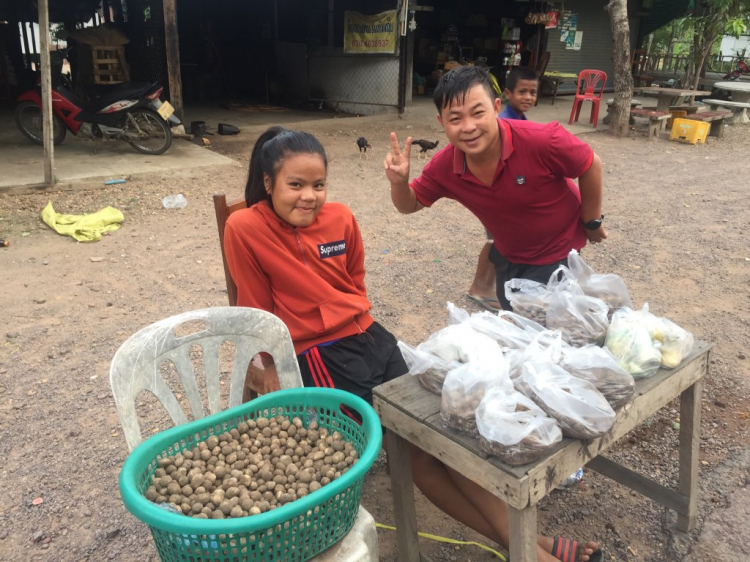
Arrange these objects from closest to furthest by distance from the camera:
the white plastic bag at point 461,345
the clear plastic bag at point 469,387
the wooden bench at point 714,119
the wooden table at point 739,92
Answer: the clear plastic bag at point 469,387 < the white plastic bag at point 461,345 < the wooden bench at point 714,119 < the wooden table at point 739,92

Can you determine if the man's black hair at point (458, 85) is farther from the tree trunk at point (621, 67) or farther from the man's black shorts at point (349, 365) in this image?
the tree trunk at point (621, 67)

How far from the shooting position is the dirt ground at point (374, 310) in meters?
2.31

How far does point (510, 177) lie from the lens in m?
2.48

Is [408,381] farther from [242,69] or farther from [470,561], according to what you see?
[242,69]

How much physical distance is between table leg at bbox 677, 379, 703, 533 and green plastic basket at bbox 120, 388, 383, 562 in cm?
128

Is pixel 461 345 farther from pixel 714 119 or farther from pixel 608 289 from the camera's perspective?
pixel 714 119

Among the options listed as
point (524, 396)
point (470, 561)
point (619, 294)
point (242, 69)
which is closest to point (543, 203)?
point (619, 294)

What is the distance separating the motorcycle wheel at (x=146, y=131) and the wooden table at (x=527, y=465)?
6.91 metres

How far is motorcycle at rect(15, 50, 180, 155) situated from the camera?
743cm

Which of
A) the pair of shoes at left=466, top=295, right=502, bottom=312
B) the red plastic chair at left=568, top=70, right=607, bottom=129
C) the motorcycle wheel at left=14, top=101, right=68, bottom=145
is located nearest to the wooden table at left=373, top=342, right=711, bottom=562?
the pair of shoes at left=466, top=295, right=502, bottom=312

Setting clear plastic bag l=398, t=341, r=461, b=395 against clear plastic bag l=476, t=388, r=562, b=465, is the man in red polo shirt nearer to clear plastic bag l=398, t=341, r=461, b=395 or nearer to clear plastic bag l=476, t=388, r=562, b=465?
clear plastic bag l=398, t=341, r=461, b=395

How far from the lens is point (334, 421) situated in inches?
69.6

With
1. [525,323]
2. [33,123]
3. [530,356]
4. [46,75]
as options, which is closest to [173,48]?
[33,123]

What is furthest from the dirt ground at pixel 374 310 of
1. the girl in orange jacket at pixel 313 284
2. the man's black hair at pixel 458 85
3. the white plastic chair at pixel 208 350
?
the man's black hair at pixel 458 85
